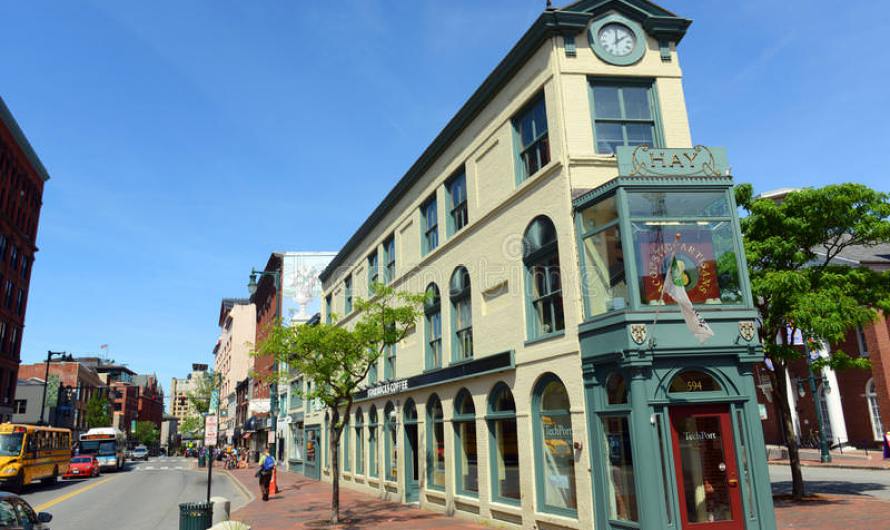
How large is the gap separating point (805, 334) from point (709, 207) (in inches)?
253

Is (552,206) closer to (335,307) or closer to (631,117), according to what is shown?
(631,117)

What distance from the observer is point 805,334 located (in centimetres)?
1688

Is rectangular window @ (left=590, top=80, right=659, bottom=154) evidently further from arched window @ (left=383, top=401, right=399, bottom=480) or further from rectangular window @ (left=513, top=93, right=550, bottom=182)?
arched window @ (left=383, top=401, right=399, bottom=480)

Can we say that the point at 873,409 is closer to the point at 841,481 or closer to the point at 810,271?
the point at 841,481

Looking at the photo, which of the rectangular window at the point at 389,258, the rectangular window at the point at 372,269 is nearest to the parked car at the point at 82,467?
the rectangular window at the point at 372,269

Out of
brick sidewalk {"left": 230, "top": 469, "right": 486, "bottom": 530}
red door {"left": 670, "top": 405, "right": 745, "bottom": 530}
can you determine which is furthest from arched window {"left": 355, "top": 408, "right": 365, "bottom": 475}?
red door {"left": 670, "top": 405, "right": 745, "bottom": 530}

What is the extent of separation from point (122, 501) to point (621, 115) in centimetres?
2454

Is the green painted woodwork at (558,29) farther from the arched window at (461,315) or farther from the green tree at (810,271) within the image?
the green tree at (810,271)

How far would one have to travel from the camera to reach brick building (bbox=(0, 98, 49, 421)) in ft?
173

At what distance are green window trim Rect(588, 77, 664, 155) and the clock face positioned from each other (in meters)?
0.77

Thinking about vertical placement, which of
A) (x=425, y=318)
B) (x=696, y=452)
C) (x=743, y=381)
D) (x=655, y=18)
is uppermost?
(x=655, y=18)

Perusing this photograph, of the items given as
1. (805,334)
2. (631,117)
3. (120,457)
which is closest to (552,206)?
(631,117)

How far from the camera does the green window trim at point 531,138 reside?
15.6m

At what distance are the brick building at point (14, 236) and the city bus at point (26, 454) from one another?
2116 cm
